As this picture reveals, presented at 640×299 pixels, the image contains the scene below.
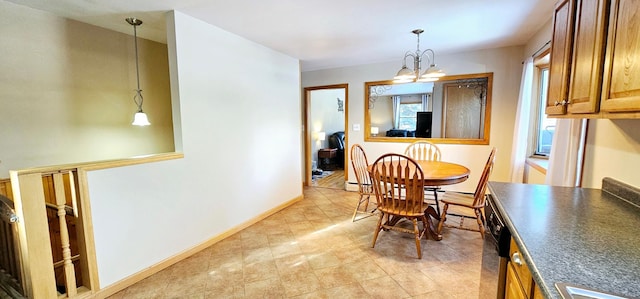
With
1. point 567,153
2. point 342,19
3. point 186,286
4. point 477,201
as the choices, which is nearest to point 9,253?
point 186,286

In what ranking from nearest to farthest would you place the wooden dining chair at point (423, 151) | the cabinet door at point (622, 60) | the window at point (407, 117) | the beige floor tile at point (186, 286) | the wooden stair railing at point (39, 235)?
the cabinet door at point (622, 60) < the wooden stair railing at point (39, 235) < the beige floor tile at point (186, 286) < the wooden dining chair at point (423, 151) < the window at point (407, 117)

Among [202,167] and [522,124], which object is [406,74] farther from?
[202,167]

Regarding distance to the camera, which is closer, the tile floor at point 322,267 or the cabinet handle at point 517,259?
the cabinet handle at point 517,259

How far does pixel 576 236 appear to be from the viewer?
99 cm

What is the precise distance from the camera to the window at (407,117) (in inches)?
199

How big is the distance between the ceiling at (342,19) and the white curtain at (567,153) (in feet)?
3.49

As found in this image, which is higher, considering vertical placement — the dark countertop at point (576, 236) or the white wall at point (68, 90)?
the white wall at point (68, 90)

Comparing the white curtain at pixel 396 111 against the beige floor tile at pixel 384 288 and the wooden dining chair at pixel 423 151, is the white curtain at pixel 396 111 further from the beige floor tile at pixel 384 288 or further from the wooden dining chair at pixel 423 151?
the beige floor tile at pixel 384 288

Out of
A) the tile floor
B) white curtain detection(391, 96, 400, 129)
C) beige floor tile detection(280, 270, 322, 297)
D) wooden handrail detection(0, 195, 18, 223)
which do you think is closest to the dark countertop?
the tile floor

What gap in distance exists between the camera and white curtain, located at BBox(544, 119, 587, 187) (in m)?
1.82

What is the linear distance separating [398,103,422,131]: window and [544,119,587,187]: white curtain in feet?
9.67

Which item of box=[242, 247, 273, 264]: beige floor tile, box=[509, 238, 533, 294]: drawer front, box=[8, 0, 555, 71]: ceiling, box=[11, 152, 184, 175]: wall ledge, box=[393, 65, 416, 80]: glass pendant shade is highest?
box=[8, 0, 555, 71]: ceiling

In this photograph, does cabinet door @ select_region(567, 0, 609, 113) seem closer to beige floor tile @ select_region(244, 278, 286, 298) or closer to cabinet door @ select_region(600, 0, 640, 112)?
cabinet door @ select_region(600, 0, 640, 112)

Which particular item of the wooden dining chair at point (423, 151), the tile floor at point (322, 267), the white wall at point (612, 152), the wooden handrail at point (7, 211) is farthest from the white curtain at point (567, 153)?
the wooden handrail at point (7, 211)
